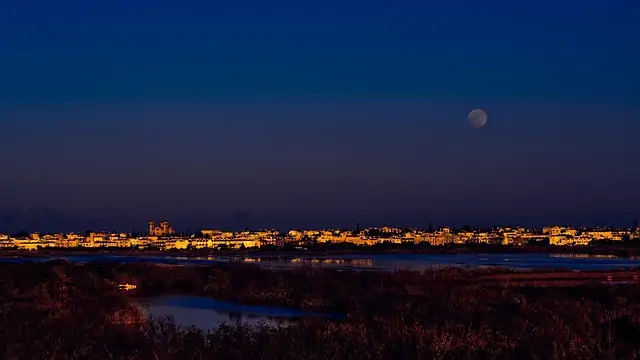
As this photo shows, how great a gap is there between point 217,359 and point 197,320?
13.3 m

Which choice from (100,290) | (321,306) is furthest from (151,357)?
(100,290)

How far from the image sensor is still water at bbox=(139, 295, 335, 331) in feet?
85.3

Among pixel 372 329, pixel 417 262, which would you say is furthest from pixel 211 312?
pixel 417 262

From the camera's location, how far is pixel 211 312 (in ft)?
98.5

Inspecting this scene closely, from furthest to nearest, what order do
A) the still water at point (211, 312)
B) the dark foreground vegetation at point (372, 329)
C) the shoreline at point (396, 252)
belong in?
the shoreline at point (396, 252)
the still water at point (211, 312)
the dark foreground vegetation at point (372, 329)

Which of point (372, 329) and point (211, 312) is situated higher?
point (372, 329)

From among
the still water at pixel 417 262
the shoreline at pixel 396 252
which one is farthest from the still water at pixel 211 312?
the shoreline at pixel 396 252

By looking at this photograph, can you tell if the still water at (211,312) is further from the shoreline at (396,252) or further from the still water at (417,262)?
the shoreline at (396,252)

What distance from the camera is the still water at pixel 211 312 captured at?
26.0 metres

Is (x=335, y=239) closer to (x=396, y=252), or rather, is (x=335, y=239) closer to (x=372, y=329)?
(x=396, y=252)


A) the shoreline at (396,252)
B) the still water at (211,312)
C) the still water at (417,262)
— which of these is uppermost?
the shoreline at (396,252)

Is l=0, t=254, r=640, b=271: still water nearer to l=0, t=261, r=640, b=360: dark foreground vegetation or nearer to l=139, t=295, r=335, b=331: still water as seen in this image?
l=139, t=295, r=335, b=331: still water

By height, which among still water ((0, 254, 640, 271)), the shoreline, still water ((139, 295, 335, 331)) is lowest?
still water ((139, 295, 335, 331))

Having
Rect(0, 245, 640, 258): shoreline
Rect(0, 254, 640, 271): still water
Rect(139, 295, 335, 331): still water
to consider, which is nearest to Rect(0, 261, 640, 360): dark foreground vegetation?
Rect(139, 295, 335, 331): still water
